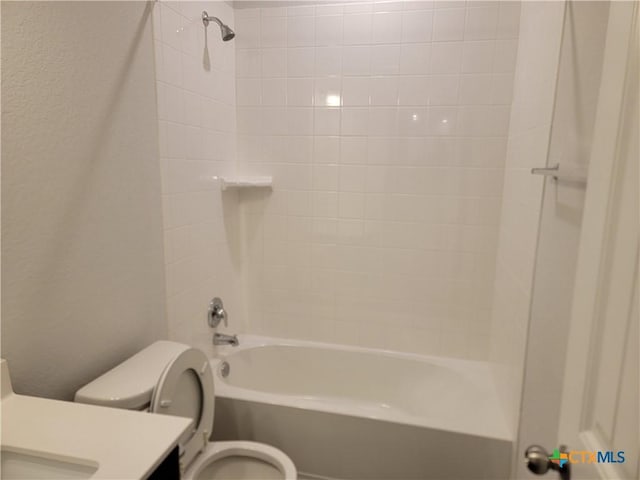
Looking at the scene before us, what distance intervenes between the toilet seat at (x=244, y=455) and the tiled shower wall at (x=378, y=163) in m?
0.96

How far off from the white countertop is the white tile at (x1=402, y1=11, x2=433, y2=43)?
6.75 ft

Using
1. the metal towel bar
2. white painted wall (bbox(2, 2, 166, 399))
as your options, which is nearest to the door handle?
the metal towel bar

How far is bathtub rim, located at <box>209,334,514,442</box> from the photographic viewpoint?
1659 mm

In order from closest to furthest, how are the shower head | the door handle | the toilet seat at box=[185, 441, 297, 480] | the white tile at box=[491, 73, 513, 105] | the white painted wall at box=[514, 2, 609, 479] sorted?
the door handle < the white painted wall at box=[514, 2, 609, 479] < the toilet seat at box=[185, 441, 297, 480] < the shower head < the white tile at box=[491, 73, 513, 105]

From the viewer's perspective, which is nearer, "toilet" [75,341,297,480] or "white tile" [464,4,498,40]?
"toilet" [75,341,297,480]

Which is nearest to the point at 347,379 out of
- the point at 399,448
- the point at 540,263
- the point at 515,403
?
the point at 399,448

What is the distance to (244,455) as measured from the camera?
1607mm

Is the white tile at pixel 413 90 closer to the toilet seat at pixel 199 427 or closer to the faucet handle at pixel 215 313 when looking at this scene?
the faucet handle at pixel 215 313

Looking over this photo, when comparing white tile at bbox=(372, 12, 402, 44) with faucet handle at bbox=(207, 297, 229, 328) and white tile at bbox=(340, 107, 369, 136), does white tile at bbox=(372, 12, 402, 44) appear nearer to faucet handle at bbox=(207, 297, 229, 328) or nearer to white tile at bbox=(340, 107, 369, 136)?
white tile at bbox=(340, 107, 369, 136)

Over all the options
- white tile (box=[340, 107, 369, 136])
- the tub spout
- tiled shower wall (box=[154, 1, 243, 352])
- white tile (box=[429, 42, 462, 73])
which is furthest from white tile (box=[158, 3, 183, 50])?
the tub spout

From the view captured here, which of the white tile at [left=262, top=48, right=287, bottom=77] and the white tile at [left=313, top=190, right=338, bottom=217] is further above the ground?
the white tile at [left=262, top=48, right=287, bottom=77]

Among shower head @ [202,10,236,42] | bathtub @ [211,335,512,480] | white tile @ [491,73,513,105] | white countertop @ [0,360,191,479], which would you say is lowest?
bathtub @ [211,335,512,480]

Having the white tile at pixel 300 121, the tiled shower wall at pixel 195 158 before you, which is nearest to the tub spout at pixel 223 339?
the tiled shower wall at pixel 195 158

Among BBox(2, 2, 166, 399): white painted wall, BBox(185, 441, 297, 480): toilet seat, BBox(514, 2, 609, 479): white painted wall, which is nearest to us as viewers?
BBox(2, 2, 166, 399): white painted wall
